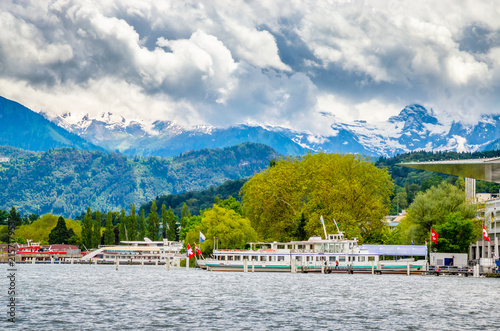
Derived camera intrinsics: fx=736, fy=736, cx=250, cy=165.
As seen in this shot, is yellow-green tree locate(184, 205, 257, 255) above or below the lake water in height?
above

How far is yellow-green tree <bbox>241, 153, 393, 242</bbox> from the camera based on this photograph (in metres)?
103

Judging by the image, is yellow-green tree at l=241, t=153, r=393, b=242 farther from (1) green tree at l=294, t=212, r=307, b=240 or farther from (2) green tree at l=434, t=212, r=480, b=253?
(2) green tree at l=434, t=212, r=480, b=253

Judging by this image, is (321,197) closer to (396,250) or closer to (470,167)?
(396,250)

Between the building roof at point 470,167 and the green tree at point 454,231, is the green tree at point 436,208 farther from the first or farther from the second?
the building roof at point 470,167

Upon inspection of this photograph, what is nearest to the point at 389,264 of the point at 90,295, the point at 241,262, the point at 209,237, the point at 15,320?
the point at 241,262

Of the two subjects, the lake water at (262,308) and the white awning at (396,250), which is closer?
the lake water at (262,308)

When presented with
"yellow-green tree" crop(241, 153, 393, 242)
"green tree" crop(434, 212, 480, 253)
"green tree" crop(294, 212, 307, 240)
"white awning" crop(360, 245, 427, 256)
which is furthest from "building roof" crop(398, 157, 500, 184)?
"green tree" crop(294, 212, 307, 240)

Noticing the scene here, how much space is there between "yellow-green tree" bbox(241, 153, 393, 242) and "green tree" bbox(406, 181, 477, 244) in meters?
6.08

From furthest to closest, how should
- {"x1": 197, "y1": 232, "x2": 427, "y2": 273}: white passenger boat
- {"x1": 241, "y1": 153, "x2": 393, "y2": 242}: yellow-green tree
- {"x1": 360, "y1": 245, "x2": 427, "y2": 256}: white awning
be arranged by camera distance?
{"x1": 241, "y1": 153, "x2": 393, "y2": 242}: yellow-green tree → {"x1": 360, "y1": 245, "x2": 427, "y2": 256}: white awning → {"x1": 197, "y1": 232, "x2": 427, "y2": 273}: white passenger boat

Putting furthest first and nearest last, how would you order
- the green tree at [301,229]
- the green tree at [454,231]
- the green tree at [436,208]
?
the green tree at [436,208] < the green tree at [301,229] < the green tree at [454,231]

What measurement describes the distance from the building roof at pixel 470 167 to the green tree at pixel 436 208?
66716mm

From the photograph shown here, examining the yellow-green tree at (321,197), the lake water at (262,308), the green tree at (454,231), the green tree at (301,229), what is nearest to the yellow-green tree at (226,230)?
the yellow-green tree at (321,197)

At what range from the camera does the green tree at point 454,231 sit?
10488cm

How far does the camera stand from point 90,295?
5953cm
